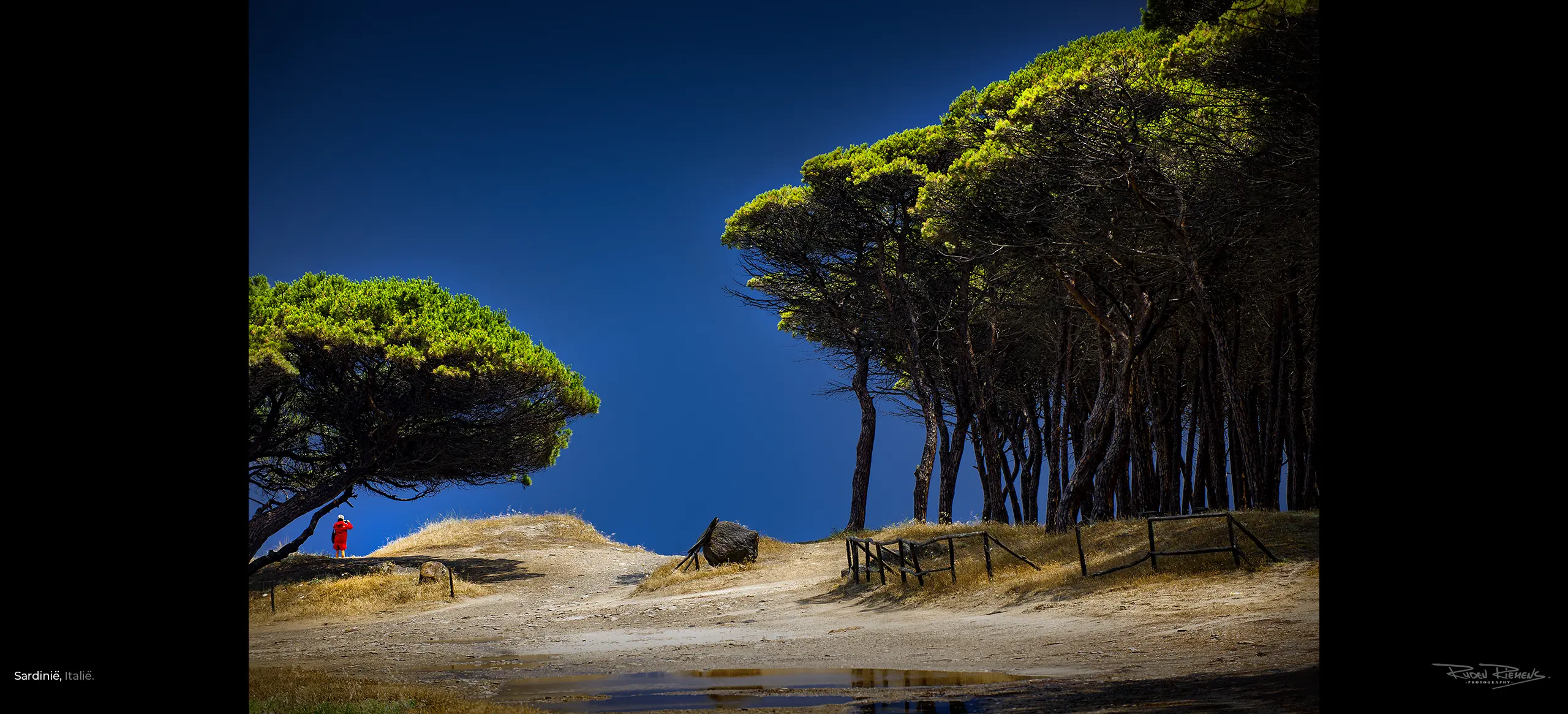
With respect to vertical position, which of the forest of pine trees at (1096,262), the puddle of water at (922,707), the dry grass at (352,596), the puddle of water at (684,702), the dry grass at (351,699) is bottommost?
the dry grass at (352,596)

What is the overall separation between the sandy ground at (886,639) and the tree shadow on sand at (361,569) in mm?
4593

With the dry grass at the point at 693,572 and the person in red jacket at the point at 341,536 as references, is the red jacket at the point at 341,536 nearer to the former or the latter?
the person in red jacket at the point at 341,536

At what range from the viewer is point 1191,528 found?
14.2m

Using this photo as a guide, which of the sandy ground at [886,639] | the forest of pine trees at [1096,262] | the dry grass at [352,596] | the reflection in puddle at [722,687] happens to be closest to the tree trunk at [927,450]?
the forest of pine trees at [1096,262]

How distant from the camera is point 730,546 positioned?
23.0 m

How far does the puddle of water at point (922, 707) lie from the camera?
6.33 m

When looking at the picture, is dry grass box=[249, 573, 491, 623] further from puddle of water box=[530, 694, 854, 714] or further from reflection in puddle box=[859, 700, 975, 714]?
reflection in puddle box=[859, 700, 975, 714]

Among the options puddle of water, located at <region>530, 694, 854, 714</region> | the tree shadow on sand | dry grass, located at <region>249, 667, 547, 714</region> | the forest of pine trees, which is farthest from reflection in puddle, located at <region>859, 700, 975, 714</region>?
the tree shadow on sand

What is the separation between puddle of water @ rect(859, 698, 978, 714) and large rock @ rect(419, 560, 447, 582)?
18090mm

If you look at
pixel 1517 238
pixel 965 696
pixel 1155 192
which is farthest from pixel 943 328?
pixel 1517 238

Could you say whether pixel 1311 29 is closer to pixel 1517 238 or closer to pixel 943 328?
pixel 1517 238

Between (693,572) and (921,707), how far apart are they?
15762 millimetres

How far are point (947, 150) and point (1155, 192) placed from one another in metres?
7.35
